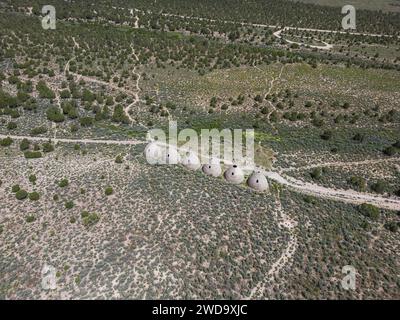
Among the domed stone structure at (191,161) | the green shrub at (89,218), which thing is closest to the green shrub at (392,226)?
the domed stone structure at (191,161)

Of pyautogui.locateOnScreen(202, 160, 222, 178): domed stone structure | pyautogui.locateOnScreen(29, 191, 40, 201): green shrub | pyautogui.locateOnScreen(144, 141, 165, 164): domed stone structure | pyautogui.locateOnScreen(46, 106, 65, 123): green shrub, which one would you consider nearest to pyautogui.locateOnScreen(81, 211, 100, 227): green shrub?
pyautogui.locateOnScreen(29, 191, 40, 201): green shrub

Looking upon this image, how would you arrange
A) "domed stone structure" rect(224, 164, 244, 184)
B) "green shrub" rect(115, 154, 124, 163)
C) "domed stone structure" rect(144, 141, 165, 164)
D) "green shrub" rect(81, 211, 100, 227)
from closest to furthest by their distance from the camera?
"green shrub" rect(81, 211, 100, 227) < "domed stone structure" rect(224, 164, 244, 184) < "green shrub" rect(115, 154, 124, 163) < "domed stone structure" rect(144, 141, 165, 164)

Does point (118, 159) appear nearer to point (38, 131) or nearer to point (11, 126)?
point (38, 131)

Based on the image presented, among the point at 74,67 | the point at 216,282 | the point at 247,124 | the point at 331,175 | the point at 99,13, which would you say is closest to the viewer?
the point at 216,282

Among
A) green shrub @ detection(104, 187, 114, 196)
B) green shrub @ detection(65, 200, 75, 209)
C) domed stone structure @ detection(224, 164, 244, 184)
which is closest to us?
green shrub @ detection(65, 200, 75, 209)

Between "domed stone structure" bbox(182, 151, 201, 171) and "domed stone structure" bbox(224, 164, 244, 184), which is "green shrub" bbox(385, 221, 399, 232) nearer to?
"domed stone structure" bbox(224, 164, 244, 184)

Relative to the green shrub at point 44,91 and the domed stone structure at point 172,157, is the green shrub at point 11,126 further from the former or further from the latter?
the domed stone structure at point 172,157

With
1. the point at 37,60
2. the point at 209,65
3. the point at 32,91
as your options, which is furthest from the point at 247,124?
the point at 37,60
